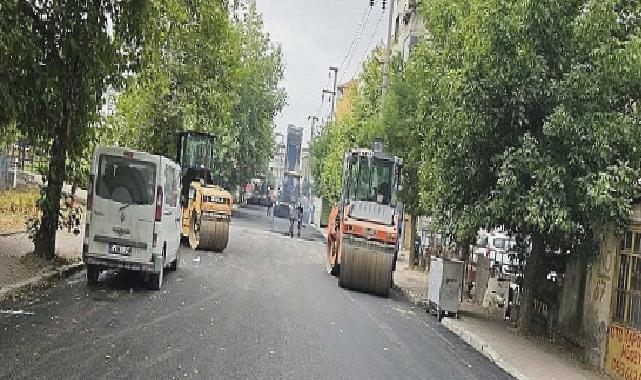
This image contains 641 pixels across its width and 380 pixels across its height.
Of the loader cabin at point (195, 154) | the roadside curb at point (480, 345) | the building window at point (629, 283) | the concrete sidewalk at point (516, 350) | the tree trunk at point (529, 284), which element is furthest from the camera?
the loader cabin at point (195, 154)

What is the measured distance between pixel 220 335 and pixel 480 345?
4.81 metres

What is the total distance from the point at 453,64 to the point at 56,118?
26.4 feet

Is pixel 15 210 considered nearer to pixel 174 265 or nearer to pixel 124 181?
pixel 174 265

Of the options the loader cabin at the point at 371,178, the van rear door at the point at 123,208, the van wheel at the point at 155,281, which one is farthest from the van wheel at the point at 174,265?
the loader cabin at the point at 371,178

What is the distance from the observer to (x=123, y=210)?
48.6ft

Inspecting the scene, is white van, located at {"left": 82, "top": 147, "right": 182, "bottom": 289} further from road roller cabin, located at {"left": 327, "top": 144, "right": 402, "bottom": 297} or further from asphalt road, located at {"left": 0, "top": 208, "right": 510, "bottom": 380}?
road roller cabin, located at {"left": 327, "top": 144, "right": 402, "bottom": 297}

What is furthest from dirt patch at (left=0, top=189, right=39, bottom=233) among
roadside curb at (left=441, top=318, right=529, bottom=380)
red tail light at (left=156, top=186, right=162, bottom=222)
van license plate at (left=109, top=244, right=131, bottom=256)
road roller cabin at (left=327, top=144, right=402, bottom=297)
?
roadside curb at (left=441, top=318, right=529, bottom=380)

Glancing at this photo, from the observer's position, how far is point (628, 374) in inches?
475

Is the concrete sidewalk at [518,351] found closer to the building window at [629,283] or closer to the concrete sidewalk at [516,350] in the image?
the concrete sidewalk at [516,350]

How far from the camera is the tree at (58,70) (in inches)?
504

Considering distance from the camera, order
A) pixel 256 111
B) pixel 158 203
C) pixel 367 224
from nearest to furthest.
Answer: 1. pixel 158 203
2. pixel 367 224
3. pixel 256 111

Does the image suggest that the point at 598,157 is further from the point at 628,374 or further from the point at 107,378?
the point at 107,378

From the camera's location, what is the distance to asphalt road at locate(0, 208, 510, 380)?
9.21 meters

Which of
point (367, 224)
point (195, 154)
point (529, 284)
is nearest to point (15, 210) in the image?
point (195, 154)
